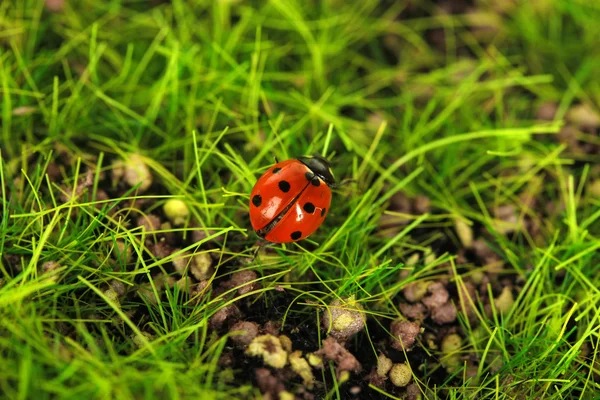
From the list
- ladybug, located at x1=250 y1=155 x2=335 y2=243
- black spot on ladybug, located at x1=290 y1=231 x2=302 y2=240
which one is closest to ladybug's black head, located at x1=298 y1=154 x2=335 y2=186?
ladybug, located at x1=250 y1=155 x2=335 y2=243

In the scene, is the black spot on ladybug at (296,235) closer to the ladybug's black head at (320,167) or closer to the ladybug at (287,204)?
the ladybug at (287,204)

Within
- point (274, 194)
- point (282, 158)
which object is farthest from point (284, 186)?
point (282, 158)

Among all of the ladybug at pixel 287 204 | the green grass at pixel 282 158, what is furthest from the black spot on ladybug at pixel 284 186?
the green grass at pixel 282 158

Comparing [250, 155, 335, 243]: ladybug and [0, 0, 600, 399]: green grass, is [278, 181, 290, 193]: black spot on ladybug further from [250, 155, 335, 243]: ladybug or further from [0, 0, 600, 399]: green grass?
[0, 0, 600, 399]: green grass

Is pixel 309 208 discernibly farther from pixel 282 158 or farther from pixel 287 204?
pixel 282 158

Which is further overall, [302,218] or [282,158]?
[282,158]

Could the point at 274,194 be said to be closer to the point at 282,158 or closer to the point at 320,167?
the point at 320,167
